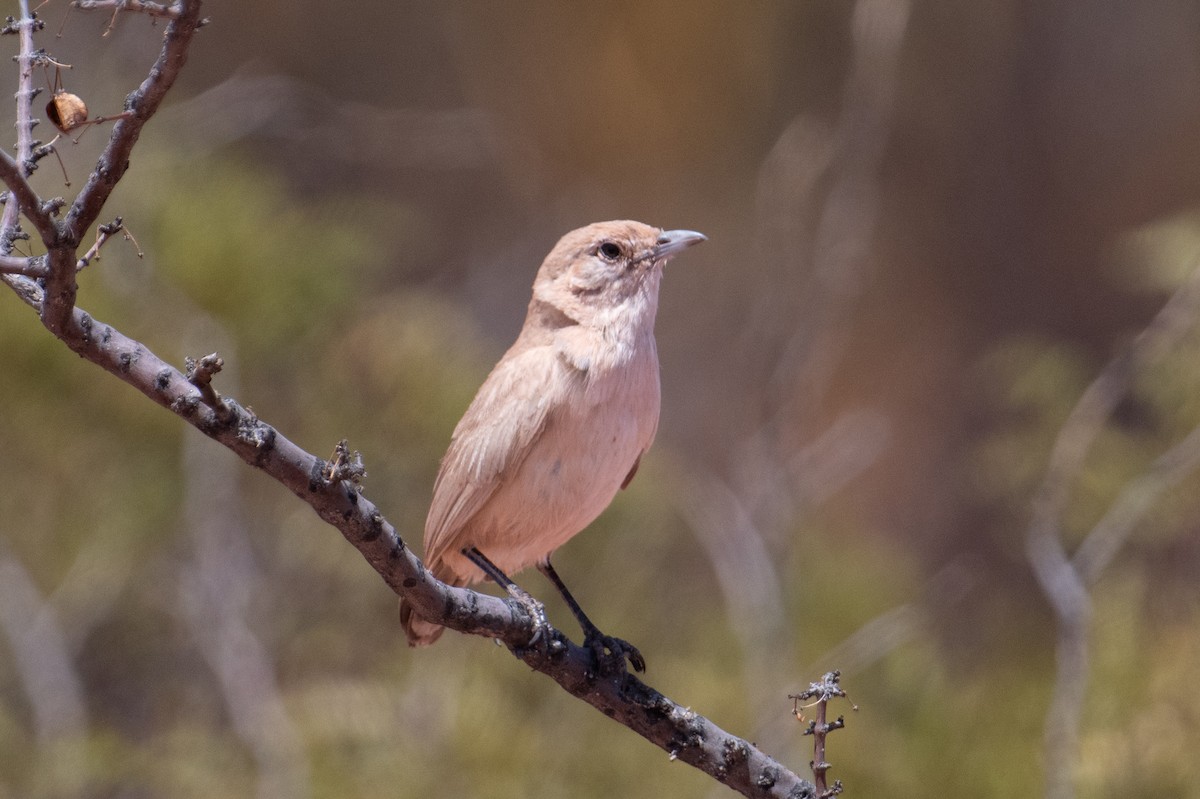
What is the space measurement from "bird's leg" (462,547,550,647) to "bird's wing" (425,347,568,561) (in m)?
0.07

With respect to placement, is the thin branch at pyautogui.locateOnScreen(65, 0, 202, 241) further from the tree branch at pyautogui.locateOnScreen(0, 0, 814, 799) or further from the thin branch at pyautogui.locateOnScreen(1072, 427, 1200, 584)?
the thin branch at pyautogui.locateOnScreen(1072, 427, 1200, 584)

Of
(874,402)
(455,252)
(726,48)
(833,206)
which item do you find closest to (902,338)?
(874,402)

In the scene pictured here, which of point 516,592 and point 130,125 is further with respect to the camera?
point 516,592

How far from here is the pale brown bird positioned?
2.78 m

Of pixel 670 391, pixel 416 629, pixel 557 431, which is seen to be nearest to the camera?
pixel 557 431

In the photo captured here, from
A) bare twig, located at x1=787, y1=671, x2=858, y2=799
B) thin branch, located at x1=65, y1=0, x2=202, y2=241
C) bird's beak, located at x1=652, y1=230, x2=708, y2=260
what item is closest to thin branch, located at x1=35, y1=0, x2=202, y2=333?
thin branch, located at x1=65, y1=0, x2=202, y2=241

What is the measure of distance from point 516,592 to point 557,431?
13.5 inches

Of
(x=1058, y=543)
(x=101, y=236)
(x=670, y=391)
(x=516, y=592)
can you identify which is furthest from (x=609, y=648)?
(x=670, y=391)

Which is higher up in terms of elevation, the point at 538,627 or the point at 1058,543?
the point at 1058,543

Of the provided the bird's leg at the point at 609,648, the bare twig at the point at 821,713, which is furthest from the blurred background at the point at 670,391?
the bare twig at the point at 821,713

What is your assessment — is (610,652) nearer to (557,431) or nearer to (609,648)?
(609,648)

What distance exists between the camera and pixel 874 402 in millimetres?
8641

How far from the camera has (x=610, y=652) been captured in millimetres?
2676

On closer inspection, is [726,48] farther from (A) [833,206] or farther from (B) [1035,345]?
(A) [833,206]
